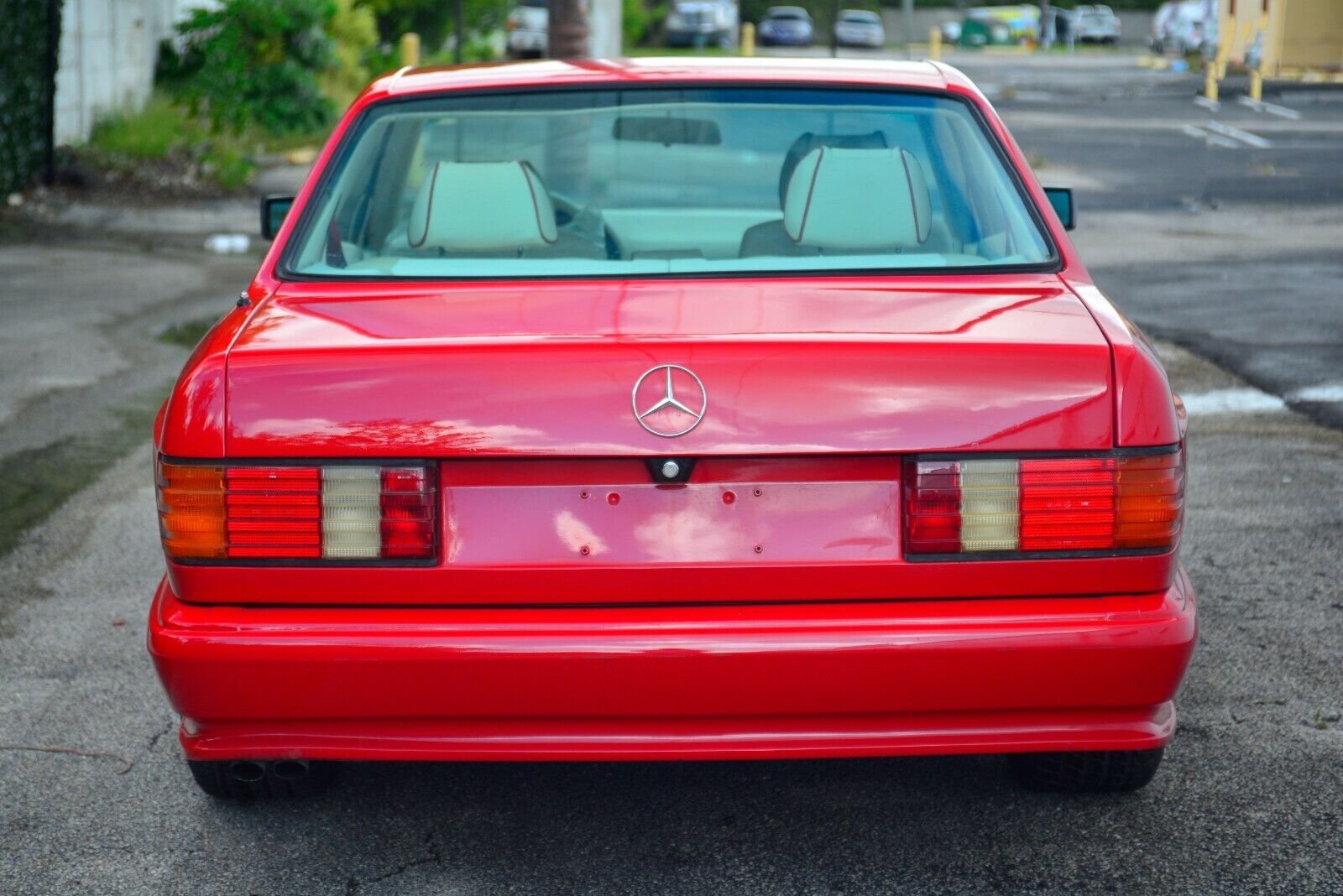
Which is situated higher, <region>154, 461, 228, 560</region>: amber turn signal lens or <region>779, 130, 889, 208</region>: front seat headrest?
<region>779, 130, 889, 208</region>: front seat headrest

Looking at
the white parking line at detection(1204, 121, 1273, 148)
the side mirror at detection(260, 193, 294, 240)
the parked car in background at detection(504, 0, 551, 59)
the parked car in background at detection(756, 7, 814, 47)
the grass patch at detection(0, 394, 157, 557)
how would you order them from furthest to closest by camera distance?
the parked car in background at detection(756, 7, 814, 47)
the parked car in background at detection(504, 0, 551, 59)
the white parking line at detection(1204, 121, 1273, 148)
the grass patch at detection(0, 394, 157, 557)
the side mirror at detection(260, 193, 294, 240)

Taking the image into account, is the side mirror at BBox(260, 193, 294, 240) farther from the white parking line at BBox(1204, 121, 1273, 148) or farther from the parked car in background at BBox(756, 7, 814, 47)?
the parked car in background at BBox(756, 7, 814, 47)

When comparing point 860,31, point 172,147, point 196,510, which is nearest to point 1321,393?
point 196,510

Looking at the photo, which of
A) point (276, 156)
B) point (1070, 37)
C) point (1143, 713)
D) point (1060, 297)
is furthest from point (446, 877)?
point (1070, 37)

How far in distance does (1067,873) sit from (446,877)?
3.89 feet

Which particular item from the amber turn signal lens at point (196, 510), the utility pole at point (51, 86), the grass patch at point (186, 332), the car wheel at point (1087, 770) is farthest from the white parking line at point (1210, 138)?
the amber turn signal lens at point (196, 510)

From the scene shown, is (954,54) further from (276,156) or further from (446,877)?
(446,877)

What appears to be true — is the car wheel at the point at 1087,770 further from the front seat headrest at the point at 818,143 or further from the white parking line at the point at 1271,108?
the white parking line at the point at 1271,108

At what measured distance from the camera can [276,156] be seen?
1648 centimetres

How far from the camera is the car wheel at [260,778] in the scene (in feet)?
10.7

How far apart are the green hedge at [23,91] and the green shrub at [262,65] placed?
7.39 feet

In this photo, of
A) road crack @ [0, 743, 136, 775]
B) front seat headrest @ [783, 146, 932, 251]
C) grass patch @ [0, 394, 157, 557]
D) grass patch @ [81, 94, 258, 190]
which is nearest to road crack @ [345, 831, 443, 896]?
road crack @ [0, 743, 136, 775]

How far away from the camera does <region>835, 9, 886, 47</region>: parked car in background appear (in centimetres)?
5522

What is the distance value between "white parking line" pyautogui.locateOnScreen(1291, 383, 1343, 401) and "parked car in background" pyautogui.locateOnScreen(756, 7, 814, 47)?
49778mm
